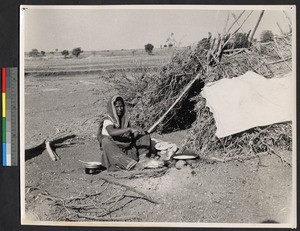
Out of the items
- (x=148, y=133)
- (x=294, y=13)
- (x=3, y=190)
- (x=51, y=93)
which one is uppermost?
(x=294, y=13)

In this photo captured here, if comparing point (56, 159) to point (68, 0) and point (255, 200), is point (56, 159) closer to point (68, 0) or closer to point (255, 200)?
point (68, 0)

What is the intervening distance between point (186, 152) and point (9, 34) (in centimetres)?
178

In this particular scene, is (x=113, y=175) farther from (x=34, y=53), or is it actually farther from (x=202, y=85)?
(x=34, y=53)

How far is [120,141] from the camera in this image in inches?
148

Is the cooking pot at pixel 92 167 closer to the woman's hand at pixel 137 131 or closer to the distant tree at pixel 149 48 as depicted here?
the woman's hand at pixel 137 131

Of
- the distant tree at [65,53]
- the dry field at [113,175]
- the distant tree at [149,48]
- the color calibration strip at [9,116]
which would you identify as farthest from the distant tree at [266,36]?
the color calibration strip at [9,116]

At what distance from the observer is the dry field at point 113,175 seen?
3.70m

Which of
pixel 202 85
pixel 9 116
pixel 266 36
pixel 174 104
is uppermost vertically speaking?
pixel 266 36

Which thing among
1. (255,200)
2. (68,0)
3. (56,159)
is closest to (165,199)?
(255,200)

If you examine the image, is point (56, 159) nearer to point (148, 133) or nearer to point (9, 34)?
point (148, 133)

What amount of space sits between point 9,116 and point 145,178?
1.26 meters

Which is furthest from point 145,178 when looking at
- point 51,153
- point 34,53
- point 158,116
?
point 34,53

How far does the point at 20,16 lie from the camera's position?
3742mm

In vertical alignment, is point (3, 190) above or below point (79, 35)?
below
